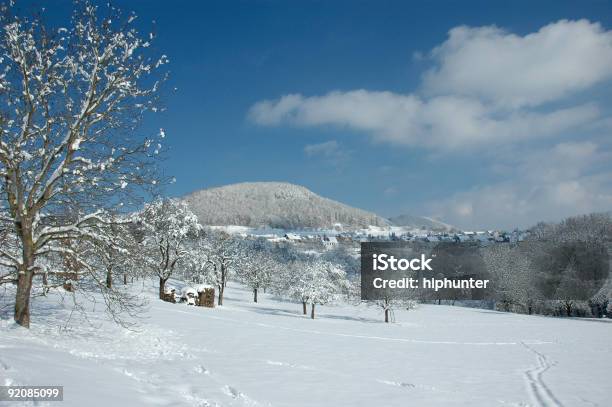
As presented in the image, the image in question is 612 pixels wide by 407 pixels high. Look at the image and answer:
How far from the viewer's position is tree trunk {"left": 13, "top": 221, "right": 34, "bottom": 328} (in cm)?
1121

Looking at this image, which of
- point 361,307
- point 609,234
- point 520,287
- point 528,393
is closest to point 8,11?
point 528,393

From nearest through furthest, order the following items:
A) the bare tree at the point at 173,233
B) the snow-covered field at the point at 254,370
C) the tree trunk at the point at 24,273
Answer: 1. the snow-covered field at the point at 254,370
2. the tree trunk at the point at 24,273
3. the bare tree at the point at 173,233

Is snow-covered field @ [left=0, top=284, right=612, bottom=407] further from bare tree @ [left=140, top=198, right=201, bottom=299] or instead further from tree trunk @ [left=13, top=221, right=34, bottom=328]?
bare tree @ [left=140, top=198, right=201, bottom=299]

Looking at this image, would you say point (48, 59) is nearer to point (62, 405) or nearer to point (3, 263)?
point (3, 263)

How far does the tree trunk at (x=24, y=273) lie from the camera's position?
1121 centimetres

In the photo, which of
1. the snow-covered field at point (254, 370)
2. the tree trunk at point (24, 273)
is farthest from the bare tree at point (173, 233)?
the tree trunk at point (24, 273)

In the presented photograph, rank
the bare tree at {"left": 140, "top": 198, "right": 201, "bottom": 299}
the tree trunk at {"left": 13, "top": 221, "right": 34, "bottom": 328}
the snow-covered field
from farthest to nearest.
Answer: the bare tree at {"left": 140, "top": 198, "right": 201, "bottom": 299}
the tree trunk at {"left": 13, "top": 221, "right": 34, "bottom": 328}
the snow-covered field

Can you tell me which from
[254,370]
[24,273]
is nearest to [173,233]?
[24,273]

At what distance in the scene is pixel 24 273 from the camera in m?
11.2

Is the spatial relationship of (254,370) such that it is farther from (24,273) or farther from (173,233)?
(173,233)

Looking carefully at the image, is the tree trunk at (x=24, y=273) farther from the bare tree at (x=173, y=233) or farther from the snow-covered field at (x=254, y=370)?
the bare tree at (x=173, y=233)

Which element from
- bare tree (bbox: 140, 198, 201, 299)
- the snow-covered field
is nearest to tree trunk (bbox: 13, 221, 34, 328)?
the snow-covered field

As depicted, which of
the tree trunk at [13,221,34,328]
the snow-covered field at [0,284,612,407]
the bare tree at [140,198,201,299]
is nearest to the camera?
the snow-covered field at [0,284,612,407]

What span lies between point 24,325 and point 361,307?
5580 centimetres
